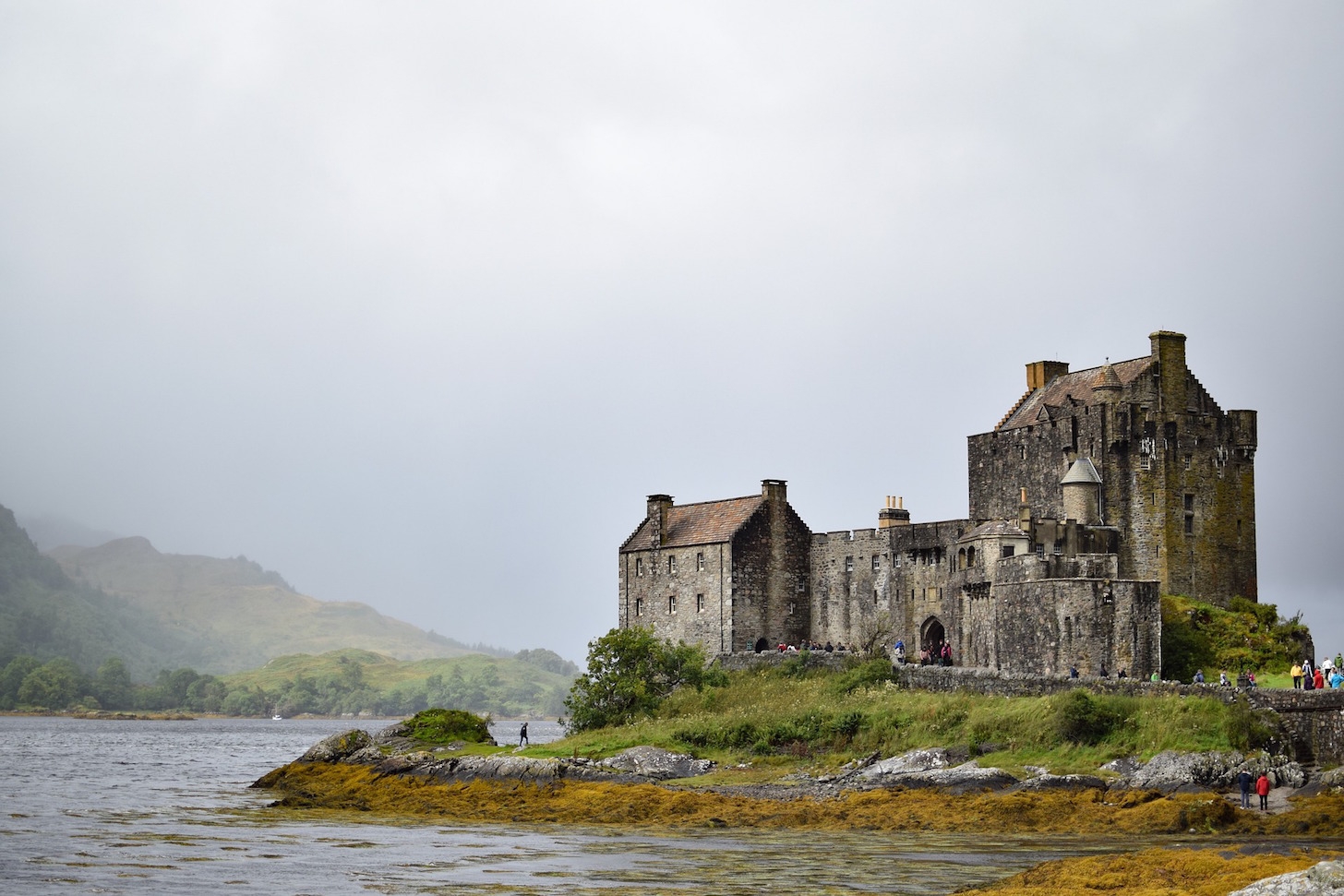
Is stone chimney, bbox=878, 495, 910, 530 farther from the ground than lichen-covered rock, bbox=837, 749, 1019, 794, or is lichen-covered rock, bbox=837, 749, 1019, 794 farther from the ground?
stone chimney, bbox=878, 495, 910, 530

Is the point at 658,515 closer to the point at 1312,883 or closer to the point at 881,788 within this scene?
the point at 881,788

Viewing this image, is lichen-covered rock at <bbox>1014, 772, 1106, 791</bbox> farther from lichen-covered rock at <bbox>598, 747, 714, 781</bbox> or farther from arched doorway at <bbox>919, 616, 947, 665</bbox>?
arched doorway at <bbox>919, 616, 947, 665</bbox>

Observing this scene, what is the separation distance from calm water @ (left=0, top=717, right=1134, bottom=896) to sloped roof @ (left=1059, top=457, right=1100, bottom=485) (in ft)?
79.2

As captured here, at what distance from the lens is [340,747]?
2554 inches

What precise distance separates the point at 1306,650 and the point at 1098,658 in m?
10.8

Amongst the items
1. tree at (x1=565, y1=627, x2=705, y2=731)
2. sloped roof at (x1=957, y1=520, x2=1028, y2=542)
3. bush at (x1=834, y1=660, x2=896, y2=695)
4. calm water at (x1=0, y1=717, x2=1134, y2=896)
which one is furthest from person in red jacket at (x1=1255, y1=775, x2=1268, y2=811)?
tree at (x1=565, y1=627, x2=705, y2=731)

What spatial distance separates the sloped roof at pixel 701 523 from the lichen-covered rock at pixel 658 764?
1902cm

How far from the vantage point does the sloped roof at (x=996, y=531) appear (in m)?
62.2

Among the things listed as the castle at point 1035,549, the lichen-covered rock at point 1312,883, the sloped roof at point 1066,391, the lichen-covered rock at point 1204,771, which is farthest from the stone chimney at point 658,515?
the lichen-covered rock at point 1312,883

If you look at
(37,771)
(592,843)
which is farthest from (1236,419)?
(37,771)

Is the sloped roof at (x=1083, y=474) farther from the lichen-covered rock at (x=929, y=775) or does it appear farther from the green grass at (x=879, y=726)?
the lichen-covered rock at (x=929, y=775)

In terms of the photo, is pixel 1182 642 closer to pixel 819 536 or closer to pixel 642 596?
pixel 819 536

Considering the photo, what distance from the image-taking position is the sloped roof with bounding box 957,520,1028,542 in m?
62.2

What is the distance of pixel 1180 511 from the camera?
65.9 meters
